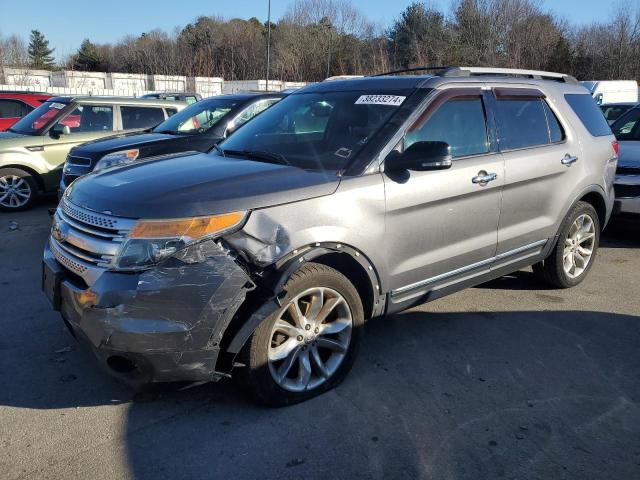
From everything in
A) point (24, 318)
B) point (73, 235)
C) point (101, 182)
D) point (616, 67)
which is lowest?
point (24, 318)

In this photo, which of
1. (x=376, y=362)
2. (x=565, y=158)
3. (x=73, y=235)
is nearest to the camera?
(x=73, y=235)

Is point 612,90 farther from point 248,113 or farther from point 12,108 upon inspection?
point 12,108

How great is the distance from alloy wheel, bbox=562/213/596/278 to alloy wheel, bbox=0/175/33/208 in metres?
7.84

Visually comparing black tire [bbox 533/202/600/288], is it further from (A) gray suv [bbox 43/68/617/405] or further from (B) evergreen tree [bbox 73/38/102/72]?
(B) evergreen tree [bbox 73/38/102/72]

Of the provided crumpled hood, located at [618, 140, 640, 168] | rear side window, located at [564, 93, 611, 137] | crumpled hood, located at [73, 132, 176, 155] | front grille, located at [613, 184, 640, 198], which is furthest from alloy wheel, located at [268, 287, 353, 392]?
crumpled hood, located at [618, 140, 640, 168]

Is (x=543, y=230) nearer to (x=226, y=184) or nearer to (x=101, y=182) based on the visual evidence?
(x=226, y=184)

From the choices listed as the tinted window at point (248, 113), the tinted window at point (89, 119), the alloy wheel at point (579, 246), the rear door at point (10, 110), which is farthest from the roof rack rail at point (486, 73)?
the rear door at point (10, 110)

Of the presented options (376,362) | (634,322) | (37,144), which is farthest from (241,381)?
(37,144)

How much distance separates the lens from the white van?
19.1 metres

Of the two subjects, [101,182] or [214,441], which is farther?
[101,182]

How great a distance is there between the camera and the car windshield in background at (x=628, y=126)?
25.9 feet

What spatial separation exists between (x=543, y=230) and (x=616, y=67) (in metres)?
37.0

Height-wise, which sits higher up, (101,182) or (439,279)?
(101,182)

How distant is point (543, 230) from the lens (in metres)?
4.64
